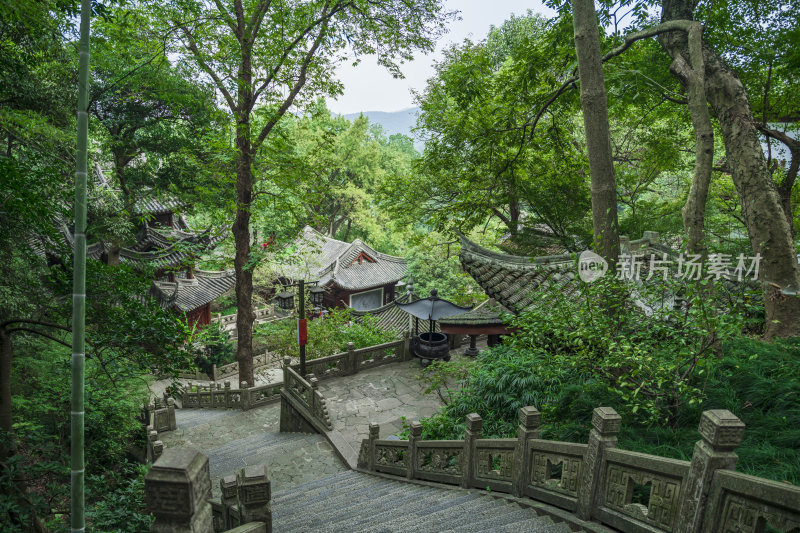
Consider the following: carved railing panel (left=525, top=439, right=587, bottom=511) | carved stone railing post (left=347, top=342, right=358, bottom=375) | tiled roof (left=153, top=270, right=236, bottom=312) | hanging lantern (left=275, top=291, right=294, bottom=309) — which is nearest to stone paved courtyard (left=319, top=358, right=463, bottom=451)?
carved stone railing post (left=347, top=342, right=358, bottom=375)

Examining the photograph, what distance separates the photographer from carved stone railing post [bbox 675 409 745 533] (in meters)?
2.63

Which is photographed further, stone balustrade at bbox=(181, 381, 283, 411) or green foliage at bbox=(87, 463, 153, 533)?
stone balustrade at bbox=(181, 381, 283, 411)

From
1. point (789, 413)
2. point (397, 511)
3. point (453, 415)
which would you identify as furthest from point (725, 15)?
point (397, 511)

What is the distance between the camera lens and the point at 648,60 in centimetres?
861

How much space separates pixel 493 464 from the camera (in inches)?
210

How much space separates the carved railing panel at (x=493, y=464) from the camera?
471 cm

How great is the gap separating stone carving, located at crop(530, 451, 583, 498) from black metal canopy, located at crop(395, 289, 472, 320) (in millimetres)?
6912

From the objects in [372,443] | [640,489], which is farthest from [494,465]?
[372,443]

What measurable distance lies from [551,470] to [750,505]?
2.06 m

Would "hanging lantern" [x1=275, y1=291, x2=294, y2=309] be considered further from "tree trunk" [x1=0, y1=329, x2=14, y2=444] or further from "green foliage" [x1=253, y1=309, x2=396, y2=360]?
"tree trunk" [x1=0, y1=329, x2=14, y2=444]

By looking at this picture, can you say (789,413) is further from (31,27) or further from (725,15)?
(31,27)

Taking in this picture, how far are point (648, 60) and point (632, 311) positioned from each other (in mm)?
6391

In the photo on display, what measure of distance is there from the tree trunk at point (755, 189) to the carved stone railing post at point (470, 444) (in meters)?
3.77

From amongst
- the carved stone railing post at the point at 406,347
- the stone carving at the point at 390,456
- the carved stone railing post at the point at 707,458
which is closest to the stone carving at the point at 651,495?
the carved stone railing post at the point at 707,458
